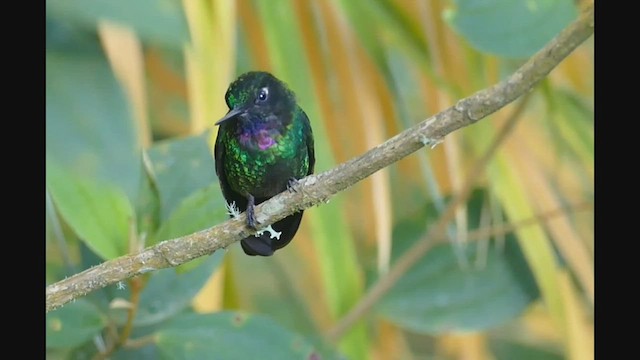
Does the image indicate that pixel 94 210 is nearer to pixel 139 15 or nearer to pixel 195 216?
pixel 195 216

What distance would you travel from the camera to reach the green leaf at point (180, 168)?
98 cm

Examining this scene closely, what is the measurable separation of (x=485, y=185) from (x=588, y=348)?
13.8 inches

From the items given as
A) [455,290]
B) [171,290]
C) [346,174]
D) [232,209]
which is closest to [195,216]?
[232,209]

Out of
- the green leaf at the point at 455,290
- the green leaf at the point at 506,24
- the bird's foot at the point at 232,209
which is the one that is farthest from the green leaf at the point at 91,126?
the green leaf at the point at 455,290

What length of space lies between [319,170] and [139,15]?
56 cm

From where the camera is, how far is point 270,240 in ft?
2.67

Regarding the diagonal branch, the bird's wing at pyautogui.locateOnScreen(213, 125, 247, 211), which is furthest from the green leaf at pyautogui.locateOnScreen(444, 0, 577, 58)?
the bird's wing at pyautogui.locateOnScreen(213, 125, 247, 211)

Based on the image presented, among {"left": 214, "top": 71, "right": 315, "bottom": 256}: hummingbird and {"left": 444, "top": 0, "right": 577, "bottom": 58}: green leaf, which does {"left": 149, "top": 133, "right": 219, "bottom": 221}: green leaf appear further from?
{"left": 444, "top": 0, "right": 577, "bottom": 58}: green leaf

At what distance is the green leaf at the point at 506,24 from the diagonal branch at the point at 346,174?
17cm

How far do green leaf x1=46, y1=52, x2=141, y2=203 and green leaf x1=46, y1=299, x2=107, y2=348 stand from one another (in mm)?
154

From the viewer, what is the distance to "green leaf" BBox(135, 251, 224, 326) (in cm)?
96

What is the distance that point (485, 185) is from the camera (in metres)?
1.62

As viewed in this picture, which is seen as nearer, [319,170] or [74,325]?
[74,325]
